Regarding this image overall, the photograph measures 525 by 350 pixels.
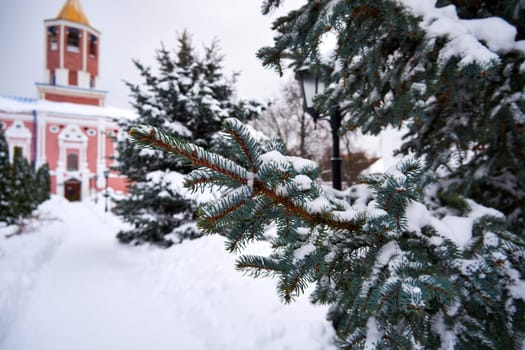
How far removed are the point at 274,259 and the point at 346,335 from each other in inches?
26.5

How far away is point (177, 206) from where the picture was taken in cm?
801

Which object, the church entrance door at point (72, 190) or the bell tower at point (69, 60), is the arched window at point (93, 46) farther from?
A: the church entrance door at point (72, 190)

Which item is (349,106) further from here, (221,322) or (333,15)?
(221,322)

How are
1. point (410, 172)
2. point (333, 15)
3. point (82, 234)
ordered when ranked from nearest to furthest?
1. point (410, 172)
2. point (333, 15)
3. point (82, 234)

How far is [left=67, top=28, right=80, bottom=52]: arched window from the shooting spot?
36531 millimetres

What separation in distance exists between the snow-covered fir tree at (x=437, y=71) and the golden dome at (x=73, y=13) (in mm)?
45629

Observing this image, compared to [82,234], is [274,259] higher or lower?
higher

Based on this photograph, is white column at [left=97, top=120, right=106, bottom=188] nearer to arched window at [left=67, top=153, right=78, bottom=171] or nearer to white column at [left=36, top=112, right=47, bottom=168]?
arched window at [left=67, top=153, right=78, bottom=171]

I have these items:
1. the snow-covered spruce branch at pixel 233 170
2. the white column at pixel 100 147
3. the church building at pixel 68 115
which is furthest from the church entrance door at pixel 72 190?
the snow-covered spruce branch at pixel 233 170

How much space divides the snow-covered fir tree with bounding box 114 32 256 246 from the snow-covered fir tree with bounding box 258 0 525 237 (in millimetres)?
4983

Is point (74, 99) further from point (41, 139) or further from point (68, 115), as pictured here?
point (41, 139)

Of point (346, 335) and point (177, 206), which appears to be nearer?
point (346, 335)

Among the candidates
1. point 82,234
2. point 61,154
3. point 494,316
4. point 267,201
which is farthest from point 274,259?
point 61,154

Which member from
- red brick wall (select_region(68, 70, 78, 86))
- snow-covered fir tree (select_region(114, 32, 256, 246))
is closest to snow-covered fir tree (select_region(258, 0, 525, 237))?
snow-covered fir tree (select_region(114, 32, 256, 246))
